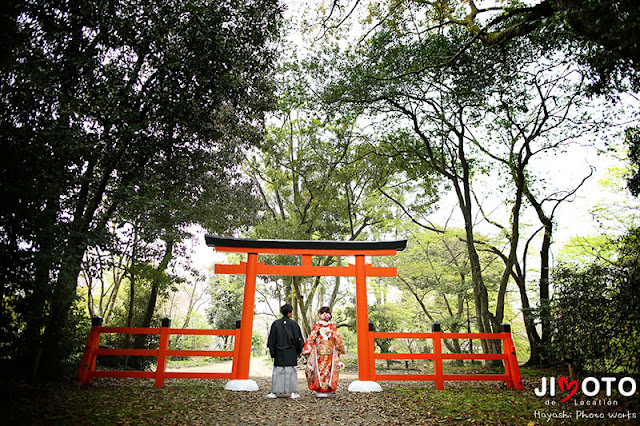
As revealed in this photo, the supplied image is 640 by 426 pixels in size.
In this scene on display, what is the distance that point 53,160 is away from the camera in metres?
4.76

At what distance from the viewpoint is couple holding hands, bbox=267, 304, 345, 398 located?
18.7ft

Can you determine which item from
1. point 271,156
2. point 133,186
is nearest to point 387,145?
point 271,156

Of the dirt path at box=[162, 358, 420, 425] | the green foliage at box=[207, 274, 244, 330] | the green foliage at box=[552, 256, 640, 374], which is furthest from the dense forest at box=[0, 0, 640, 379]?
the green foliage at box=[207, 274, 244, 330]

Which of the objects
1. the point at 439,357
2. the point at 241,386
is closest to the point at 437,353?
the point at 439,357

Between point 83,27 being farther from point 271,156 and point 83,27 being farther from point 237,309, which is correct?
point 237,309

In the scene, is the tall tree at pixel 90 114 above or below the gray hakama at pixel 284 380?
above

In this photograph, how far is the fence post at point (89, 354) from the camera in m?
5.82

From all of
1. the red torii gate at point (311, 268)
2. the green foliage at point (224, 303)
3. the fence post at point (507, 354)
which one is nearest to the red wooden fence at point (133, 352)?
the red torii gate at point (311, 268)

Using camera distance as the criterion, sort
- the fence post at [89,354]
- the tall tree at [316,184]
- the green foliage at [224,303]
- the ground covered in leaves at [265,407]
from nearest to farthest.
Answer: the ground covered in leaves at [265,407] → the fence post at [89,354] → the tall tree at [316,184] → the green foliage at [224,303]

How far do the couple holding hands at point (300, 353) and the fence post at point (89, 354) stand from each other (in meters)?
2.97

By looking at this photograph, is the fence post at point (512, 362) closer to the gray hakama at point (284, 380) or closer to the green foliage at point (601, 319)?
the green foliage at point (601, 319)

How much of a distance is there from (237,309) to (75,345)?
1293 cm

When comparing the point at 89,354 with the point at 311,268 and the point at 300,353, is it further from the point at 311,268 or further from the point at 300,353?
the point at 311,268

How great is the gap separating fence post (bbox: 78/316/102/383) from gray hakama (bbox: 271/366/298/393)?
3065mm
